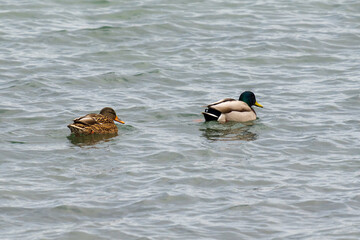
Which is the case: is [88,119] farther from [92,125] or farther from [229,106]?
[229,106]

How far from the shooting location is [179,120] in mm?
15797

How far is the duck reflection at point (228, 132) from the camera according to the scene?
14.8 m

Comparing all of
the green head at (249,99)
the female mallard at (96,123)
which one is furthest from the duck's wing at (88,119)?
the green head at (249,99)

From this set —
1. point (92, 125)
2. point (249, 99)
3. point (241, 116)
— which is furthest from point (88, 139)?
point (249, 99)

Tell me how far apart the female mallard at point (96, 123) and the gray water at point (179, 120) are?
26cm

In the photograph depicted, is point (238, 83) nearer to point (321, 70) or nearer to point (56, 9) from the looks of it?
point (321, 70)

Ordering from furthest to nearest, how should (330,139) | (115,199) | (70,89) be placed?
(70,89)
(330,139)
(115,199)


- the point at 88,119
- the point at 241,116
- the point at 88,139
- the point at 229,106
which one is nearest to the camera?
the point at 88,139

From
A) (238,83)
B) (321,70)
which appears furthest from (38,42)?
(321,70)

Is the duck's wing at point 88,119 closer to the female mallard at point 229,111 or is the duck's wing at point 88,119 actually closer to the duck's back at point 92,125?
the duck's back at point 92,125

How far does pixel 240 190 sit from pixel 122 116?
16.4 feet

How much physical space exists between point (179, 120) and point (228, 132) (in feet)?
3.29

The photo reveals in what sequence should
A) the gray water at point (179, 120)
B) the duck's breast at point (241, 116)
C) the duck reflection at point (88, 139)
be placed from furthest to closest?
the duck's breast at point (241, 116)
the duck reflection at point (88, 139)
the gray water at point (179, 120)

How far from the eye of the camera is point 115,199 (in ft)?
36.1
